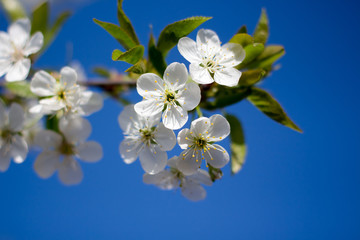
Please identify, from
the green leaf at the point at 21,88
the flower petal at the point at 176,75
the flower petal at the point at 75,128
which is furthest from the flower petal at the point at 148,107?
the green leaf at the point at 21,88

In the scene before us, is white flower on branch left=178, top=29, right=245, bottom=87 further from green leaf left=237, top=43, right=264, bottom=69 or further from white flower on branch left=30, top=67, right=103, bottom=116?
white flower on branch left=30, top=67, right=103, bottom=116

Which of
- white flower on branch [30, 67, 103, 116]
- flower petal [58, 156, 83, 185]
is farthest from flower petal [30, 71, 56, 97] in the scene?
flower petal [58, 156, 83, 185]

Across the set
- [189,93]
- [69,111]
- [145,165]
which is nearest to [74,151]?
[69,111]

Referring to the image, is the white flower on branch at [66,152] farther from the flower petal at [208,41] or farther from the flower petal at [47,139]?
the flower petal at [208,41]

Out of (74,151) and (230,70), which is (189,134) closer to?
(230,70)

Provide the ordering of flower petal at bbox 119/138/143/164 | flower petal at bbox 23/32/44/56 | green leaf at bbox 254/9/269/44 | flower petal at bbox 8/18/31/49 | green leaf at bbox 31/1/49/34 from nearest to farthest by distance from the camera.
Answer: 1. flower petal at bbox 119/138/143/164
2. green leaf at bbox 254/9/269/44
3. flower petal at bbox 23/32/44/56
4. flower petal at bbox 8/18/31/49
5. green leaf at bbox 31/1/49/34

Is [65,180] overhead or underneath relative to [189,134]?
underneath
